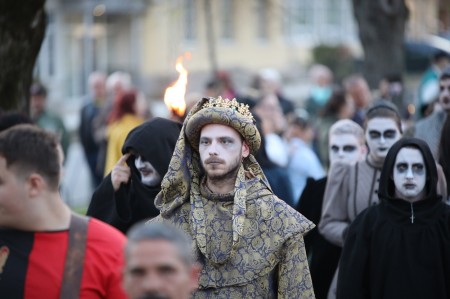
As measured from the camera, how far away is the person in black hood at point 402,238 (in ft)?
24.9

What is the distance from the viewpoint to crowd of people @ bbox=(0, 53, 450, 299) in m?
5.05

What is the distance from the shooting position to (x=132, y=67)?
43.5m

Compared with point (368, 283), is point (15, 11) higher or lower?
higher

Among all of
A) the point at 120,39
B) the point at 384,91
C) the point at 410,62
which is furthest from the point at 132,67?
the point at 384,91

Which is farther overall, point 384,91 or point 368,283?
point 384,91

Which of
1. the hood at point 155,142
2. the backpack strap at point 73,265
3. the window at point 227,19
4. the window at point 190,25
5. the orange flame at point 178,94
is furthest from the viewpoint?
the window at point 227,19

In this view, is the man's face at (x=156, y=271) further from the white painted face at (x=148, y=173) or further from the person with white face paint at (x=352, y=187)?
the person with white face paint at (x=352, y=187)

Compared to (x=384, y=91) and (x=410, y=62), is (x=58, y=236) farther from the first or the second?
(x=410, y=62)

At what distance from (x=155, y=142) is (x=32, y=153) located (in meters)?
2.89

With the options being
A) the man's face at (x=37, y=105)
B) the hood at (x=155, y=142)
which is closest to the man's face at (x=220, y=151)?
the hood at (x=155, y=142)

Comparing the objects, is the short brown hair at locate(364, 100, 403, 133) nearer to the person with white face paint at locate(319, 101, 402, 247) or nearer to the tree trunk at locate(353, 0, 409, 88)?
the person with white face paint at locate(319, 101, 402, 247)

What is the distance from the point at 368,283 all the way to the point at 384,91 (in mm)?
9526

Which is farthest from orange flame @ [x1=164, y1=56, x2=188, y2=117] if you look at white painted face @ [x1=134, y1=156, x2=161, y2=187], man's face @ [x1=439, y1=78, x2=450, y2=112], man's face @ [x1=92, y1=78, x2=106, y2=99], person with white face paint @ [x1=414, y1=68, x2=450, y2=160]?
man's face @ [x1=92, y1=78, x2=106, y2=99]

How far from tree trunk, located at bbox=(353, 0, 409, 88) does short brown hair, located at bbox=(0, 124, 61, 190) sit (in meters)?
13.3
